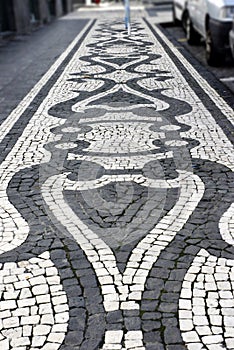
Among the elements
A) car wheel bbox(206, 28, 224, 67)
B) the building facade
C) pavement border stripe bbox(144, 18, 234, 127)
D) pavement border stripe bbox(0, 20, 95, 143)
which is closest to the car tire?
pavement border stripe bbox(144, 18, 234, 127)

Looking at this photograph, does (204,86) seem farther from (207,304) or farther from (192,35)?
(207,304)

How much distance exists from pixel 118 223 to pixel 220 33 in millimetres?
6268

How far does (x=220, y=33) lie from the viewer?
30.3 ft

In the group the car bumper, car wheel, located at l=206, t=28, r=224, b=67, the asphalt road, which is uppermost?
the car bumper

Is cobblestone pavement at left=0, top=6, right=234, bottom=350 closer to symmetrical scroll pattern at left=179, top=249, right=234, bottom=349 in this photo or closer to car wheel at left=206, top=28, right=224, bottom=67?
symmetrical scroll pattern at left=179, top=249, right=234, bottom=349

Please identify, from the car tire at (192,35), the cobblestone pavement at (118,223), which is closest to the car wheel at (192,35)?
the car tire at (192,35)

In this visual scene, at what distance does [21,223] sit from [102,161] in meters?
1.43

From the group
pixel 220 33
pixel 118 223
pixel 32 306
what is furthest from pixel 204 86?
pixel 32 306

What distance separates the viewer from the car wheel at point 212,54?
32.5 ft

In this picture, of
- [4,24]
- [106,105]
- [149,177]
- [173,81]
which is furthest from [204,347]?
[4,24]

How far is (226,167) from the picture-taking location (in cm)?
504

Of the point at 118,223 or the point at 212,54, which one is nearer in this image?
the point at 118,223

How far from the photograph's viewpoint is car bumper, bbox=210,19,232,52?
9.11m

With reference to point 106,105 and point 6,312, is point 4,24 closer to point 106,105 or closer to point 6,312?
point 106,105
